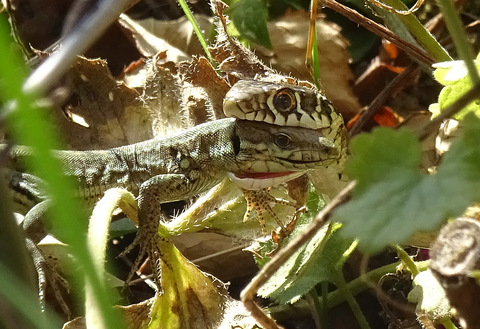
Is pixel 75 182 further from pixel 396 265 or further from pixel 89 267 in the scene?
pixel 89 267

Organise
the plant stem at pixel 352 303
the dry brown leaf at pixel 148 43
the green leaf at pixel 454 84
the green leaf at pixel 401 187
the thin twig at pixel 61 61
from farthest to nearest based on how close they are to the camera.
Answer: the dry brown leaf at pixel 148 43 → the plant stem at pixel 352 303 → the green leaf at pixel 454 84 → the green leaf at pixel 401 187 → the thin twig at pixel 61 61

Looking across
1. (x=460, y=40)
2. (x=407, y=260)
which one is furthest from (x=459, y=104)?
(x=407, y=260)

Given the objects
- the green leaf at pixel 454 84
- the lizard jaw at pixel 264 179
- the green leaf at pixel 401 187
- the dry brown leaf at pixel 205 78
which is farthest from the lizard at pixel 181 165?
the green leaf at pixel 401 187

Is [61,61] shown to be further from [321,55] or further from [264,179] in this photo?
[321,55]

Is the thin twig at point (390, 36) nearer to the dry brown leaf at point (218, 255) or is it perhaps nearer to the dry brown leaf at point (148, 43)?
the dry brown leaf at point (218, 255)

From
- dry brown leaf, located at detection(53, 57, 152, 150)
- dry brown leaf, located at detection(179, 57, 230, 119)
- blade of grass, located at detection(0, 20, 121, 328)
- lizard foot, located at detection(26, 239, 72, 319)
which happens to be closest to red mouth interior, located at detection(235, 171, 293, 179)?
dry brown leaf, located at detection(179, 57, 230, 119)

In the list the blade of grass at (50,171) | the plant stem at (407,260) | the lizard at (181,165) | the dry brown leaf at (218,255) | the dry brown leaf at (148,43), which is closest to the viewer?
the blade of grass at (50,171)
